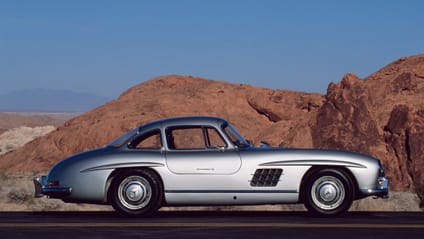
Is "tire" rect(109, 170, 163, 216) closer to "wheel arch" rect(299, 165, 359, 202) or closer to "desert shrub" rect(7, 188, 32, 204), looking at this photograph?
"wheel arch" rect(299, 165, 359, 202)

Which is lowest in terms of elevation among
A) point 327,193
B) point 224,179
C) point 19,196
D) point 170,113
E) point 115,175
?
point 327,193

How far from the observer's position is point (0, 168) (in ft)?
158

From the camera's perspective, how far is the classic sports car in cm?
1279

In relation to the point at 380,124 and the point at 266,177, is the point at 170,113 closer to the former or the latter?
the point at 380,124

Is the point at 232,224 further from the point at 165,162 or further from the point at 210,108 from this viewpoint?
the point at 210,108

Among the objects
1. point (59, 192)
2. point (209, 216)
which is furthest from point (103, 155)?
point (209, 216)

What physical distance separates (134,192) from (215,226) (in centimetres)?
181

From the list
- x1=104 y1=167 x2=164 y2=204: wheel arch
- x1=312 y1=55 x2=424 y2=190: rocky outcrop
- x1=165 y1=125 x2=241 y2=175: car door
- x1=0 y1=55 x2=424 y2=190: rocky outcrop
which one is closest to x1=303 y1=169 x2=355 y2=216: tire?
x1=165 y1=125 x2=241 y2=175: car door

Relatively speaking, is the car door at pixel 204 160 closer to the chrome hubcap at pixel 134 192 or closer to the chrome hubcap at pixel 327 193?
the chrome hubcap at pixel 134 192

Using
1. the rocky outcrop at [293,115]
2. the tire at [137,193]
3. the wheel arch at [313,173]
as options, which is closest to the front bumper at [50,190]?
the tire at [137,193]

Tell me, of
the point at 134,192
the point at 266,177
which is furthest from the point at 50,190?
the point at 266,177

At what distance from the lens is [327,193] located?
1281 centimetres

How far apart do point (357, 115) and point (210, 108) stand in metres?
15.9

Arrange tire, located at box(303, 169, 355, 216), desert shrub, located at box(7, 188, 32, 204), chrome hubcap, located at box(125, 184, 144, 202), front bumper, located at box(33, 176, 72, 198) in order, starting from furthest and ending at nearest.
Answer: desert shrub, located at box(7, 188, 32, 204) < front bumper, located at box(33, 176, 72, 198) < chrome hubcap, located at box(125, 184, 144, 202) < tire, located at box(303, 169, 355, 216)
